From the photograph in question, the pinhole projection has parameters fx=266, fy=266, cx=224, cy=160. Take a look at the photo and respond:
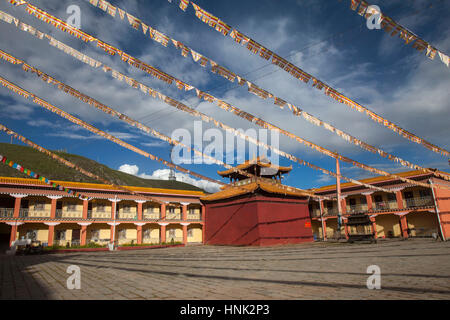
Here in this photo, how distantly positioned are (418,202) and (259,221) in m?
13.6

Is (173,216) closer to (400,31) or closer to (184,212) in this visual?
(184,212)

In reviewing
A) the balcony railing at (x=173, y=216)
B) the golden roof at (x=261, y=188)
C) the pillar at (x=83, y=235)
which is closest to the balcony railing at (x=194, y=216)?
the balcony railing at (x=173, y=216)

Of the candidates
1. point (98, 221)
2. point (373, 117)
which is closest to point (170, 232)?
point (98, 221)

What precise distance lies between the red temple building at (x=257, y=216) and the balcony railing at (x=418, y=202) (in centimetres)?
828

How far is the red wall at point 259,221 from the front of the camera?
2012 centimetres

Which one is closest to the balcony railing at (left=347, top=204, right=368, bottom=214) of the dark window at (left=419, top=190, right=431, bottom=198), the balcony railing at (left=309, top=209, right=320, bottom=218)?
the balcony railing at (left=309, top=209, right=320, bottom=218)

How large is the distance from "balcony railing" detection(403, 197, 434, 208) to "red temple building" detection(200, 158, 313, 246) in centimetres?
828

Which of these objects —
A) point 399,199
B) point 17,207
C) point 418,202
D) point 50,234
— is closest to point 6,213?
point 17,207

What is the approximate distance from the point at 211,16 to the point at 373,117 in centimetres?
532

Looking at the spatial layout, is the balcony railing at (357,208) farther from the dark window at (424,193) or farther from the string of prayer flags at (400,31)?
the string of prayer flags at (400,31)

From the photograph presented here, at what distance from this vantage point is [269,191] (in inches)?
816
